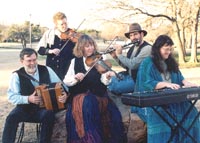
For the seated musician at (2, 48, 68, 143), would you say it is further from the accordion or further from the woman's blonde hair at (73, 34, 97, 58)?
the woman's blonde hair at (73, 34, 97, 58)

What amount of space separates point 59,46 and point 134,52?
3.84 ft

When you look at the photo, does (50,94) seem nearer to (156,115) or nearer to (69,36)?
(156,115)

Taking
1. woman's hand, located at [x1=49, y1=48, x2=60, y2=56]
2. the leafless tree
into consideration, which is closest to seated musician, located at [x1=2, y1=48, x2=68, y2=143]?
woman's hand, located at [x1=49, y1=48, x2=60, y2=56]

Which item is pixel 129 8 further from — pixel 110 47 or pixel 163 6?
pixel 110 47

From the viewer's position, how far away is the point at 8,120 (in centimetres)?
404

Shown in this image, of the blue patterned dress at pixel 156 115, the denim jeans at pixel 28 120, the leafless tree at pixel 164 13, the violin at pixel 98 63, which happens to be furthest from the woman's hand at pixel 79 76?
the leafless tree at pixel 164 13

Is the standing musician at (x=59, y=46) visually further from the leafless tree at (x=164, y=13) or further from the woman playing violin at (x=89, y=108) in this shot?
the leafless tree at (x=164, y=13)

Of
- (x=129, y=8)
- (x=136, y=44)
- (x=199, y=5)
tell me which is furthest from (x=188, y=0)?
(x=136, y=44)

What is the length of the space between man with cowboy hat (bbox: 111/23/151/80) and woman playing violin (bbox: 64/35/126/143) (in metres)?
0.45

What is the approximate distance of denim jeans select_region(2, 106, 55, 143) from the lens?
4035mm

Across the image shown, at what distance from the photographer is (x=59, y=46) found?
5.35 metres

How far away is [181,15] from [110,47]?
18195 millimetres

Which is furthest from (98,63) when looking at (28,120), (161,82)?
(28,120)

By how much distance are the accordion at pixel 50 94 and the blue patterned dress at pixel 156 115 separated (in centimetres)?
89
